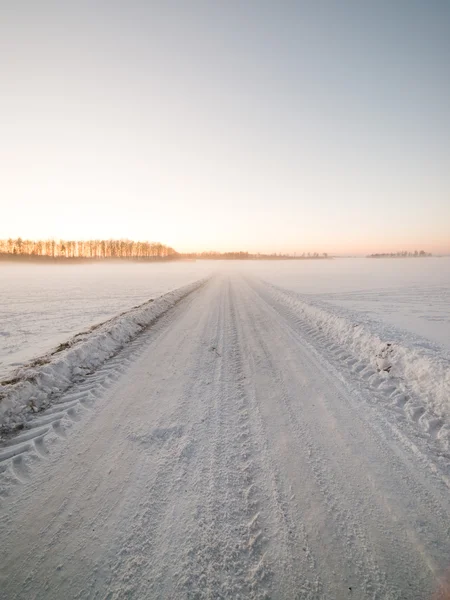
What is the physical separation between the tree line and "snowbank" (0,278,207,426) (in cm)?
12504

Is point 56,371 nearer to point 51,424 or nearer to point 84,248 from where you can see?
point 51,424

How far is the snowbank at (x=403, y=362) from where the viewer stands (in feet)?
14.9

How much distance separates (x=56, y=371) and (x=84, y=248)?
525ft

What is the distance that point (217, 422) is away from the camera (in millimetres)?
3820

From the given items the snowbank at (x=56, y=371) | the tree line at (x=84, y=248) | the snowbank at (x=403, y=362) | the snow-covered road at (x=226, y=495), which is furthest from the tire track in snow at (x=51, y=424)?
the tree line at (x=84, y=248)

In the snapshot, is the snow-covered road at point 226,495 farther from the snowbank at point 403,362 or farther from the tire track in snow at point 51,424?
the snowbank at point 403,362

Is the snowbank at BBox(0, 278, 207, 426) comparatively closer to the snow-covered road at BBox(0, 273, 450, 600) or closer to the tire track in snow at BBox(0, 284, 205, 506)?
the tire track in snow at BBox(0, 284, 205, 506)

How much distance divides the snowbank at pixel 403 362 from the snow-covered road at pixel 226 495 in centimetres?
44

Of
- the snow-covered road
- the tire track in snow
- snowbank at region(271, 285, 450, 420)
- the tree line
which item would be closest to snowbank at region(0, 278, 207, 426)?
the tire track in snow

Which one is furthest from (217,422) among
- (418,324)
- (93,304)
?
(93,304)

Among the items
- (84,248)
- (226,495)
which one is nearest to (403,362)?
(226,495)

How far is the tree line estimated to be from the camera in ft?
393

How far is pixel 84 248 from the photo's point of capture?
14412cm

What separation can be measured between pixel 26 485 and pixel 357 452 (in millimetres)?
3770
